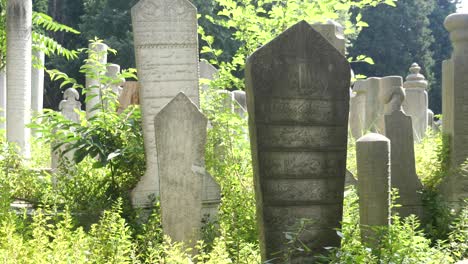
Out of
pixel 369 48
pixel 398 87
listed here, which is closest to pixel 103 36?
pixel 369 48

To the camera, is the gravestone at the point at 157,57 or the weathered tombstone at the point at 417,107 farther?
the weathered tombstone at the point at 417,107

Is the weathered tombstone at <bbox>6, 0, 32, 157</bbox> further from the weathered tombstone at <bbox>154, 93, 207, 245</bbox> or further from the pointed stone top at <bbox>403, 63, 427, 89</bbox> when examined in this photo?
the pointed stone top at <bbox>403, 63, 427, 89</bbox>

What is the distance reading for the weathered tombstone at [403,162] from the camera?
7254 mm

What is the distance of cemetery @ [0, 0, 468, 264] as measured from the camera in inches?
189

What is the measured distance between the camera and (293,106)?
4.87 m

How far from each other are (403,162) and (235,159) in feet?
6.00

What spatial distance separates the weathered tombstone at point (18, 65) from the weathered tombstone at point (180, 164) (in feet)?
14.5

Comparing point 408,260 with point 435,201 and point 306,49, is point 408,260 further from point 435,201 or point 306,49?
point 435,201

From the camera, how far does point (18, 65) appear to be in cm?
935

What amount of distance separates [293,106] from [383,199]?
1.04 metres

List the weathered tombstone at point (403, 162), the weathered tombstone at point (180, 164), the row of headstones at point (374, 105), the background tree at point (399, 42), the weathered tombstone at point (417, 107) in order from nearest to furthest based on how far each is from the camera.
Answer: the weathered tombstone at point (180, 164), the weathered tombstone at point (403, 162), the row of headstones at point (374, 105), the weathered tombstone at point (417, 107), the background tree at point (399, 42)

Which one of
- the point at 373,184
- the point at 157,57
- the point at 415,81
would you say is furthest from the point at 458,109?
the point at 415,81

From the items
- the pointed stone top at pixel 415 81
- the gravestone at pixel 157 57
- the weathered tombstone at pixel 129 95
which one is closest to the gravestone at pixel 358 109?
the pointed stone top at pixel 415 81

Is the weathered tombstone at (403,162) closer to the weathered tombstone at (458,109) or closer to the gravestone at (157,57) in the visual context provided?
the weathered tombstone at (458,109)
